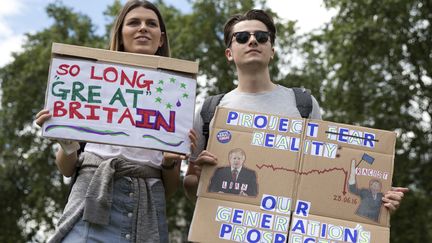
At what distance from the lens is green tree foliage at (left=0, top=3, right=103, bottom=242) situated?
1612 cm

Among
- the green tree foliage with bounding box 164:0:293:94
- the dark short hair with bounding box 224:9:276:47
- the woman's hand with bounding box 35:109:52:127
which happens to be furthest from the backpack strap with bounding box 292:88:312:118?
the green tree foliage with bounding box 164:0:293:94

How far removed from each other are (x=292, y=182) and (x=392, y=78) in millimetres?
11196

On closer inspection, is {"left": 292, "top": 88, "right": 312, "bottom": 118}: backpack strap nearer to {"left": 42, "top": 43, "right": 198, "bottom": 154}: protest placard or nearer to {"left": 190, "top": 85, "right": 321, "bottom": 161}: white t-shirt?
{"left": 190, "top": 85, "right": 321, "bottom": 161}: white t-shirt

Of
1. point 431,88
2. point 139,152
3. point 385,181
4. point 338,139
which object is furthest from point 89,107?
point 431,88

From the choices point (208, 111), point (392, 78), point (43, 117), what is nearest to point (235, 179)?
point (208, 111)

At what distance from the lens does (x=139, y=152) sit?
10.2 feet

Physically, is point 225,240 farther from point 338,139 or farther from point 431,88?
point 431,88

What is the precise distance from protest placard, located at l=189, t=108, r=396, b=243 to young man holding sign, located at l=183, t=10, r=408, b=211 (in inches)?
7.6

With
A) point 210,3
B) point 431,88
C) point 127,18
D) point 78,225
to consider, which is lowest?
point 78,225

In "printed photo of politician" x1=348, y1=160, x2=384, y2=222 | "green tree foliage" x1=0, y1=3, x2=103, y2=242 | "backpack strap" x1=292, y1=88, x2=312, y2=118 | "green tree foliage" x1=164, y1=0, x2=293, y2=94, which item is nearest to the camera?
"printed photo of politician" x1=348, y1=160, x2=384, y2=222

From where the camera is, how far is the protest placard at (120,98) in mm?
2982

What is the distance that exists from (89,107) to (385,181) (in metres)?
1.50

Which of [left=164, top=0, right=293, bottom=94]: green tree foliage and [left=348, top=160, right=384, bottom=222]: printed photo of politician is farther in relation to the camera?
[left=164, top=0, right=293, bottom=94]: green tree foliage

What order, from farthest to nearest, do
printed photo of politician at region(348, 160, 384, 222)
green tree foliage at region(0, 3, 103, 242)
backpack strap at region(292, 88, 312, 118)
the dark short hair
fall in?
green tree foliage at region(0, 3, 103, 242) < the dark short hair < backpack strap at region(292, 88, 312, 118) < printed photo of politician at region(348, 160, 384, 222)
